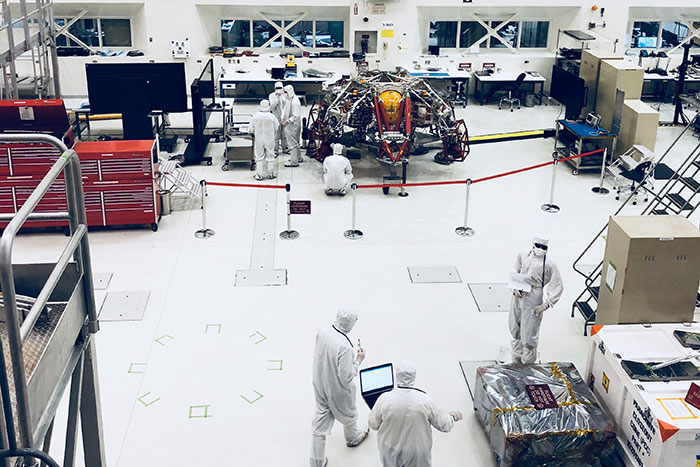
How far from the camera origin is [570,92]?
1471 cm

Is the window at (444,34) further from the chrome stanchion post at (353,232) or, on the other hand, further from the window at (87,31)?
the chrome stanchion post at (353,232)

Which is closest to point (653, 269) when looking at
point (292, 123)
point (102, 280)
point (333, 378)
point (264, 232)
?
point (333, 378)

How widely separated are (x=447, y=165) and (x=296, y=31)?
721cm

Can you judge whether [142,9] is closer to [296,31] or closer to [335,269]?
[296,31]

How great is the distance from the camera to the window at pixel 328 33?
765 inches

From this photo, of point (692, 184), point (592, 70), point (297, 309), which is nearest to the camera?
point (692, 184)

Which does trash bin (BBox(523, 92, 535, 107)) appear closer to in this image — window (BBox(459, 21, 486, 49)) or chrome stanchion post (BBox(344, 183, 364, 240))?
window (BBox(459, 21, 486, 49))

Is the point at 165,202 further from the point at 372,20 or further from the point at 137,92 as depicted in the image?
the point at 372,20

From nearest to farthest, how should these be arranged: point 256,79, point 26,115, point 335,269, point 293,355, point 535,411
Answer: point 535,411 < point 293,355 < point 335,269 < point 26,115 < point 256,79

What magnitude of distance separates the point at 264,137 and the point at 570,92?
5920 millimetres

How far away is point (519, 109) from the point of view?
1823 cm

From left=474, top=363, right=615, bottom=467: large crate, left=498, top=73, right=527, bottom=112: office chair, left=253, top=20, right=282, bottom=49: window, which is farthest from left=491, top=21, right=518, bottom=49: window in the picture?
left=474, top=363, right=615, bottom=467: large crate

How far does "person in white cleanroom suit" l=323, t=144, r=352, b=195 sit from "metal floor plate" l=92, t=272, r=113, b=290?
12.9ft

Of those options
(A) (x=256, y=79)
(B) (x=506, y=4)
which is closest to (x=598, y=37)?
(B) (x=506, y=4)
